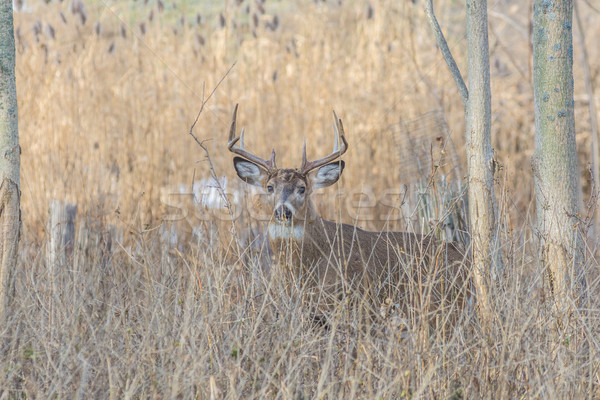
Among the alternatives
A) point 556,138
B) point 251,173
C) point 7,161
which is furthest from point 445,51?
point 7,161

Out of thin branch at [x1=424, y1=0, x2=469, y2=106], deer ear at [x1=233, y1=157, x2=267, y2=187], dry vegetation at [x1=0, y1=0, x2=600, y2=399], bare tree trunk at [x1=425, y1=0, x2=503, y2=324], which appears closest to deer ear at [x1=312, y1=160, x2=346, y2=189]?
deer ear at [x1=233, y1=157, x2=267, y2=187]

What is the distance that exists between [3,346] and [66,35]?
5.61 m

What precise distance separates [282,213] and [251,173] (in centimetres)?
76

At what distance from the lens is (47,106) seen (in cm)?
729

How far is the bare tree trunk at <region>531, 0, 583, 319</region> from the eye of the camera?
11.8 feet

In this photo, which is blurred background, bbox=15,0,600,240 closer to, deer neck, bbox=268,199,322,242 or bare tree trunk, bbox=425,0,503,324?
deer neck, bbox=268,199,322,242

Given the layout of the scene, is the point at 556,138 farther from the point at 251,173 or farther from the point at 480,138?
the point at 251,173

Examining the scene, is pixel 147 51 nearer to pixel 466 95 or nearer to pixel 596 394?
pixel 466 95

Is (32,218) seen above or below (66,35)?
below

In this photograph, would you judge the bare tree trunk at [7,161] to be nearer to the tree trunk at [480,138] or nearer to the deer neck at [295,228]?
the deer neck at [295,228]

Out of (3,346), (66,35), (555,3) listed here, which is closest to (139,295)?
(3,346)

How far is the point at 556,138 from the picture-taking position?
12.0ft

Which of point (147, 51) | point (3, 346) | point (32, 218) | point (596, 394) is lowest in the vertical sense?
point (596, 394)

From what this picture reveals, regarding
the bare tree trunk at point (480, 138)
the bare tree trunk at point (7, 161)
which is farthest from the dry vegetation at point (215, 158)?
the bare tree trunk at point (7, 161)
